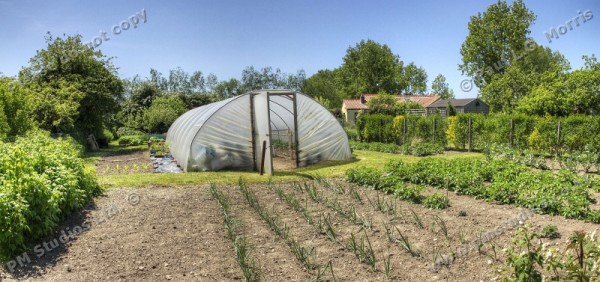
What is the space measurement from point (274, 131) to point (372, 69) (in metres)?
55.1

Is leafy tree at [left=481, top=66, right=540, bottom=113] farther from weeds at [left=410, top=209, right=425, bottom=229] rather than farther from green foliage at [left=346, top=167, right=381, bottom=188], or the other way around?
weeds at [left=410, top=209, right=425, bottom=229]

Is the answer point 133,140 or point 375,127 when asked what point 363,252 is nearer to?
point 375,127

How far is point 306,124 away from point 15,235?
1029 centimetres

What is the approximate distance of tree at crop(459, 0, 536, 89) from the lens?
1722 inches

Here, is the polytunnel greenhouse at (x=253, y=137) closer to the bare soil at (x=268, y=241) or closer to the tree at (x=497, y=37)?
the bare soil at (x=268, y=241)

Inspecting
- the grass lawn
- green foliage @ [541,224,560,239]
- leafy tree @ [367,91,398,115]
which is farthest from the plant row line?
leafy tree @ [367,91,398,115]

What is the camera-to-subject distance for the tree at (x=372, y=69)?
70188mm

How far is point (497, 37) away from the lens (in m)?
44.7

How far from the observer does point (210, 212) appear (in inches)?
311

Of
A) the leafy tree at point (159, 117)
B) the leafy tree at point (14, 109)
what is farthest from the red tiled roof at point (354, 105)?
the leafy tree at point (14, 109)

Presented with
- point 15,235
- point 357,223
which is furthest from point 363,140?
point 15,235

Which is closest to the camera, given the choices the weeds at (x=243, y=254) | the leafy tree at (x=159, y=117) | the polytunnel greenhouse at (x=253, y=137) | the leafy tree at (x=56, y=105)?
the weeds at (x=243, y=254)

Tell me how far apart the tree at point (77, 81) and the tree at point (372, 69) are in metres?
50.1

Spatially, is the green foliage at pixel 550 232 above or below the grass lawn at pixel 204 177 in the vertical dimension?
below
